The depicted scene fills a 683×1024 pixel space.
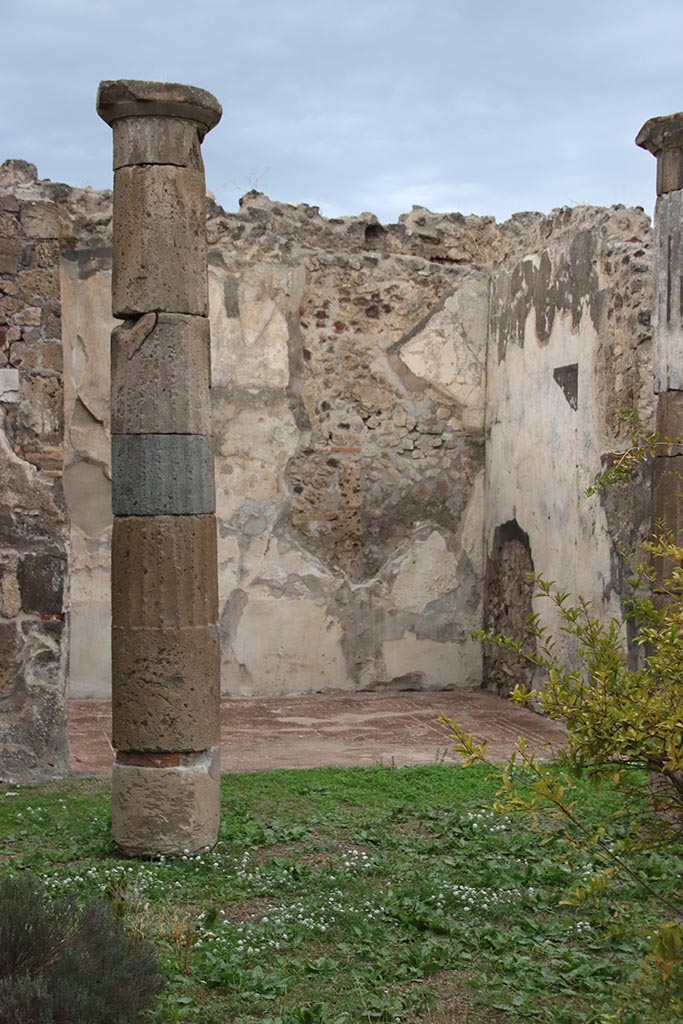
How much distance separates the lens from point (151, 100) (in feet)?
17.3

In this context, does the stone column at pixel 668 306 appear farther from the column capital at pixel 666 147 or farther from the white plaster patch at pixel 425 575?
the white plaster patch at pixel 425 575

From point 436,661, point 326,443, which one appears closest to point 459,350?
point 326,443

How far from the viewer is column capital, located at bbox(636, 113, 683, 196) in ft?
18.7

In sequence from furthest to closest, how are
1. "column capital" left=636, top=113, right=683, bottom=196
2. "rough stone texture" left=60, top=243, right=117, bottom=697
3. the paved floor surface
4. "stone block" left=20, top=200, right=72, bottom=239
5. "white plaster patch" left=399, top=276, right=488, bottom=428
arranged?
"white plaster patch" left=399, top=276, right=488, bottom=428
"rough stone texture" left=60, top=243, right=117, bottom=697
the paved floor surface
"stone block" left=20, top=200, right=72, bottom=239
"column capital" left=636, top=113, right=683, bottom=196

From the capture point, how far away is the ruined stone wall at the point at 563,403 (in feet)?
26.0

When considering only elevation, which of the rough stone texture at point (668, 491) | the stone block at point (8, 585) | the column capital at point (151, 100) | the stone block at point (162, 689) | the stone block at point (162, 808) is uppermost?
the column capital at point (151, 100)

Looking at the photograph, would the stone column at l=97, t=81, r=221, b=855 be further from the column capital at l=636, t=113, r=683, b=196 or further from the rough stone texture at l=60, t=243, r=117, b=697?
the rough stone texture at l=60, t=243, r=117, b=697

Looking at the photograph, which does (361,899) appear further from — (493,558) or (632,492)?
(493,558)

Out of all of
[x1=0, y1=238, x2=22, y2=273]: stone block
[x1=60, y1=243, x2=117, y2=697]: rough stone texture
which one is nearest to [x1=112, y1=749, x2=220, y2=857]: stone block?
[x1=0, y1=238, x2=22, y2=273]: stone block

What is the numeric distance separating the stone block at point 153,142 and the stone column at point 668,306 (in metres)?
2.13

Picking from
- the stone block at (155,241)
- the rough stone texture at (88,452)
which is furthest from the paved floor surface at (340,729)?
the stone block at (155,241)

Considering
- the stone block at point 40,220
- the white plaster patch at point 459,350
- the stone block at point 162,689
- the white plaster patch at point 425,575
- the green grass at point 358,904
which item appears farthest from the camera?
the white plaster patch at point 459,350

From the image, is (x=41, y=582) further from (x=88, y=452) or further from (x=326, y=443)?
(x=326, y=443)

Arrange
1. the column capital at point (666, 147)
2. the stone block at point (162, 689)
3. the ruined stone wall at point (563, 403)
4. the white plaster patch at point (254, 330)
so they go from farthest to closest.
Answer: the white plaster patch at point (254, 330)
the ruined stone wall at point (563, 403)
the column capital at point (666, 147)
the stone block at point (162, 689)
